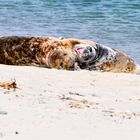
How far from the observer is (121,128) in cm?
446

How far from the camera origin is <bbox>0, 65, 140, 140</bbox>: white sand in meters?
4.21

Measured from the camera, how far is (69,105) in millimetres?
5223

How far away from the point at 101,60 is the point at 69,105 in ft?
9.64

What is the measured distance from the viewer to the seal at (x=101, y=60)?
796cm

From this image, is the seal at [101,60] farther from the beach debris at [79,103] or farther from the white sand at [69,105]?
the beach debris at [79,103]

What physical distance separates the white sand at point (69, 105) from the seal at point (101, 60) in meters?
0.48

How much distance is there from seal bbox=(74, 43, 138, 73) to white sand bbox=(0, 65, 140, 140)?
0.48m

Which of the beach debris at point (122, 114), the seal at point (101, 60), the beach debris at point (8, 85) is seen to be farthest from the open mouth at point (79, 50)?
the beach debris at point (122, 114)

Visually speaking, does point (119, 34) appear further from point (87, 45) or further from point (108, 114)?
point (108, 114)

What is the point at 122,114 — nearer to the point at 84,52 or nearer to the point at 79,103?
the point at 79,103

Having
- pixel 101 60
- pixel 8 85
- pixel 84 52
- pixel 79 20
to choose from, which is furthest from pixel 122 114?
pixel 79 20

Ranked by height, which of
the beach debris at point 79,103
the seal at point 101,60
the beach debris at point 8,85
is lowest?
the seal at point 101,60

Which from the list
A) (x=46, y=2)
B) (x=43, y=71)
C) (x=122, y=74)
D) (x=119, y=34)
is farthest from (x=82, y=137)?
(x=46, y=2)

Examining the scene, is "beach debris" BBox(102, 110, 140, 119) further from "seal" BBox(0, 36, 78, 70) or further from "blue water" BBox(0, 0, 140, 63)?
"blue water" BBox(0, 0, 140, 63)
